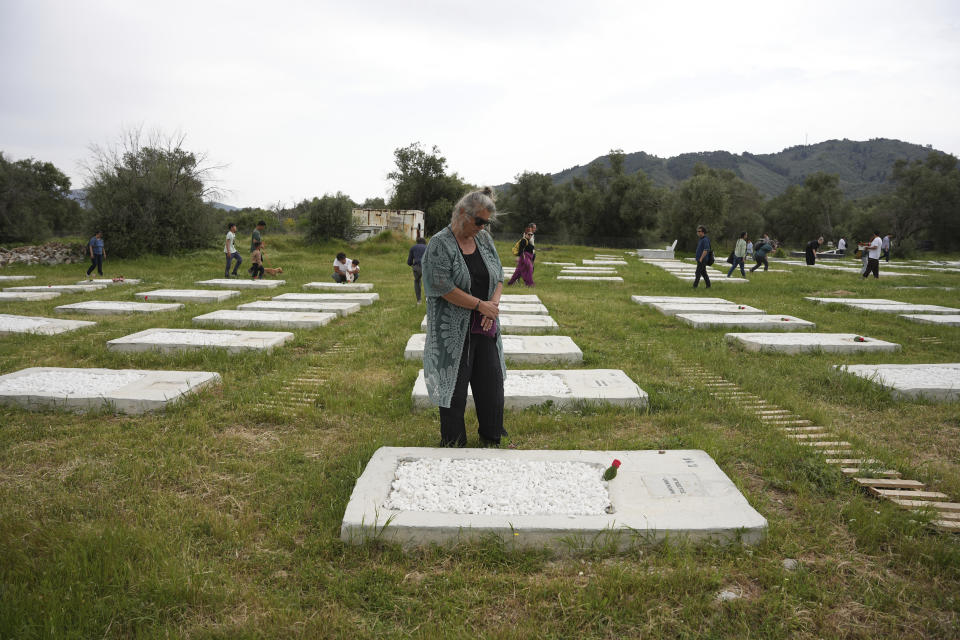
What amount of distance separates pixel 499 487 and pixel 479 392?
75 centimetres

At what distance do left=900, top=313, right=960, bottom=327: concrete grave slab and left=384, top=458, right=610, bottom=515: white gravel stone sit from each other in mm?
8181

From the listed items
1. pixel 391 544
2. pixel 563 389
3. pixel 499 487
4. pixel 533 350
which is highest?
pixel 533 350

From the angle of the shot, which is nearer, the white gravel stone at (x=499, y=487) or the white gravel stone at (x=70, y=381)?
the white gravel stone at (x=499, y=487)

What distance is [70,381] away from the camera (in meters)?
4.79

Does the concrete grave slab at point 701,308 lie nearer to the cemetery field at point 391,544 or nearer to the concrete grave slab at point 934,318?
the concrete grave slab at point 934,318

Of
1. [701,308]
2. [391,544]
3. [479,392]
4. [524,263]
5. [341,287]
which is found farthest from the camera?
[524,263]

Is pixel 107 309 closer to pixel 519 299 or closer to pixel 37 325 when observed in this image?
pixel 37 325

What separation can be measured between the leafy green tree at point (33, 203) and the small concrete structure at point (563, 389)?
96.4 feet

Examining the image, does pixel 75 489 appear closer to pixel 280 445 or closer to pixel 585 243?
pixel 280 445

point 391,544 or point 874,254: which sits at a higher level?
point 874,254

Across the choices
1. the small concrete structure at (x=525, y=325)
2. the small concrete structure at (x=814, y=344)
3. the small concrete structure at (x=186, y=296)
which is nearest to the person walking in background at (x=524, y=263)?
the small concrete structure at (x=525, y=325)

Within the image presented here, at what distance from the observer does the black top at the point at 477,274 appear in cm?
331

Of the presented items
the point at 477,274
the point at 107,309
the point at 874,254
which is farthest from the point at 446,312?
the point at 874,254

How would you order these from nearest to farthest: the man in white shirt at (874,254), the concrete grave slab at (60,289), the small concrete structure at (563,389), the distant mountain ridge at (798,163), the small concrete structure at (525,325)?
the small concrete structure at (563,389) < the small concrete structure at (525,325) < the concrete grave slab at (60,289) < the man in white shirt at (874,254) < the distant mountain ridge at (798,163)
